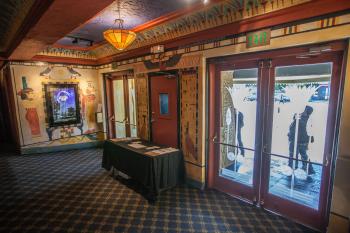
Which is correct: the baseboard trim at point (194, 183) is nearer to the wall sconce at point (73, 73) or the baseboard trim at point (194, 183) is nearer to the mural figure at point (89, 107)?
the mural figure at point (89, 107)

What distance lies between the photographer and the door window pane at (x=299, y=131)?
8.29 ft

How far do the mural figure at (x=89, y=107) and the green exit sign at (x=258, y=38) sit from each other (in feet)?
17.1

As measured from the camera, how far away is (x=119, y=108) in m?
6.13

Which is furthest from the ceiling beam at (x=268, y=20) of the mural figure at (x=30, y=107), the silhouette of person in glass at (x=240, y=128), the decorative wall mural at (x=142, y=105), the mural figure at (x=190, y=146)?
the mural figure at (x=30, y=107)

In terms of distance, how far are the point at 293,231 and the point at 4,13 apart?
5100 millimetres

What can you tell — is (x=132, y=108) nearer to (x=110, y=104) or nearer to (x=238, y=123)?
(x=110, y=104)

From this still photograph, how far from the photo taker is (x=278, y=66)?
276 centimetres

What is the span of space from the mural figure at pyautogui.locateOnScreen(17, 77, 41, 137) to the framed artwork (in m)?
0.31

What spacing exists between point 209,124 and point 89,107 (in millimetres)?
4501

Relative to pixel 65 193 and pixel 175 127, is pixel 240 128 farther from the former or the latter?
pixel 65 193

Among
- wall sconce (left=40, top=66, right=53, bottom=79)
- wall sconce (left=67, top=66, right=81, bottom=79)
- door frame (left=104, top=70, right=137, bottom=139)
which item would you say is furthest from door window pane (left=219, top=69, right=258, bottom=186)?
wall sconce (left=40, top=66, right=53, bottom=79)

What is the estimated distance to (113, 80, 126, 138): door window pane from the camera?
591cm

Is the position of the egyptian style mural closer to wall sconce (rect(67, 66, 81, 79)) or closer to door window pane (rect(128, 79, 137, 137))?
wall sconce (rect(67, 66, 81, 79))

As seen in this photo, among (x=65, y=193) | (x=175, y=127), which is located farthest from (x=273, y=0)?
(x=65, y=193)
